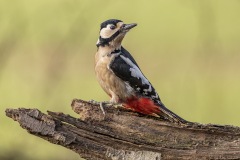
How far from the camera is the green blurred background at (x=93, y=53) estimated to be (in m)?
8.88

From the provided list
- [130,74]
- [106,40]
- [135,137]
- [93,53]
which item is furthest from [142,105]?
[93,53]

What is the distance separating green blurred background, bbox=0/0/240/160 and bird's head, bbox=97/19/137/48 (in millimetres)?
773

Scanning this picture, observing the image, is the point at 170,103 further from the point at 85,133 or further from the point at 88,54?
the point at 85,133

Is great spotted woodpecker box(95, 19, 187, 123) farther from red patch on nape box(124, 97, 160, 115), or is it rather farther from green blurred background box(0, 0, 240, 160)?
green blurred background box(0, 0, 240, 160)

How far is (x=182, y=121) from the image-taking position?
6.86 m

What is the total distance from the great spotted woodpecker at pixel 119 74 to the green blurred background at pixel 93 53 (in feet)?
2.61

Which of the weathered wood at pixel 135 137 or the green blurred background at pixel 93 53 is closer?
the weathered wood at pixel 135 137

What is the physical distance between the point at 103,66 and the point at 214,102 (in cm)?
221

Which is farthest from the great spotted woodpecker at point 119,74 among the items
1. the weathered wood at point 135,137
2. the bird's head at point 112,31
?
the weathered wood at point 135,137

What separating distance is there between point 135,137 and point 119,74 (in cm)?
83

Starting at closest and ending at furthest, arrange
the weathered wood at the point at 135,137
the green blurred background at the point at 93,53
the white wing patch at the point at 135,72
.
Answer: the weathered wood at the point at 135,137, the white wing patch at the point at 135,72, the green blurred background at the point at 93,53

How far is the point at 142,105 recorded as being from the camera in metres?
7.31

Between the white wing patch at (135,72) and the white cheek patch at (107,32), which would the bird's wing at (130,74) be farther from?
the white cheek patch at (107,32)

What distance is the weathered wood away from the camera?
21.2 feet
